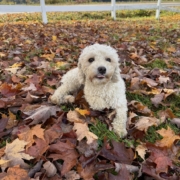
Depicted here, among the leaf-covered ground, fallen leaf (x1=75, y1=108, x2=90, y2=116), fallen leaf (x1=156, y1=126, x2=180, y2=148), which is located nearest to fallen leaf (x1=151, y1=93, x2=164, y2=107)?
the leaf-covered ground

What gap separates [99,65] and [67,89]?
0.81 meters

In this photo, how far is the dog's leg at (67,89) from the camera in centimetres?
344

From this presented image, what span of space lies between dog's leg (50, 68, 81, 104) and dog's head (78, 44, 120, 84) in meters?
0.37

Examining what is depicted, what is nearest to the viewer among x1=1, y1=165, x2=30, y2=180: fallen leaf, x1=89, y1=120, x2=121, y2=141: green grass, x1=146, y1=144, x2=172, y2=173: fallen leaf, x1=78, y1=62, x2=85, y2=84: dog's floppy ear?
x1=1, y1=165, x2=30, y2=180: fallen leaf

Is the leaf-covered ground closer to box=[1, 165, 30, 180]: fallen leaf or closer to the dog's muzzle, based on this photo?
box=[1, 165, 30, 180]: fallen leaf

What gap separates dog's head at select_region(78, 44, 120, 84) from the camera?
120 inches

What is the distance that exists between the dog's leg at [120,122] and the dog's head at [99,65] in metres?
0.41

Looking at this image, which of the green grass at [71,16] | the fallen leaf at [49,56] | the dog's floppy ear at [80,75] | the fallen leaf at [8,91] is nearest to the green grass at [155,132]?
the dog's floppy ear at [80,75]

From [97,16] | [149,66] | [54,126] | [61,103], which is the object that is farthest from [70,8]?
[54,126]

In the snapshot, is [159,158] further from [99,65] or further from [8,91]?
[8,91]

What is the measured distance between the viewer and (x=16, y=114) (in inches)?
122

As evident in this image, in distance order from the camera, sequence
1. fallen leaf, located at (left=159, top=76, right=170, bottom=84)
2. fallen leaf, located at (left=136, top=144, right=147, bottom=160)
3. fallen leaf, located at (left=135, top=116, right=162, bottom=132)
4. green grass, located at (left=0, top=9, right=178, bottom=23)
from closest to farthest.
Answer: fallen leaf, located at (left=136, top=144, right=147, bottom=160)
fallen leaf, located at (left=135, top=116, right=162, bottom=132)
fallen leaf, located at (left=159, top=76, right=170, bottom=84)
green grass, located at (left=0, top=9, right=178, bottom=23)

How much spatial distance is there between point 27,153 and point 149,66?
3620 millimetres

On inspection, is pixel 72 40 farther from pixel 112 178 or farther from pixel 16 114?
pixel 112 178
